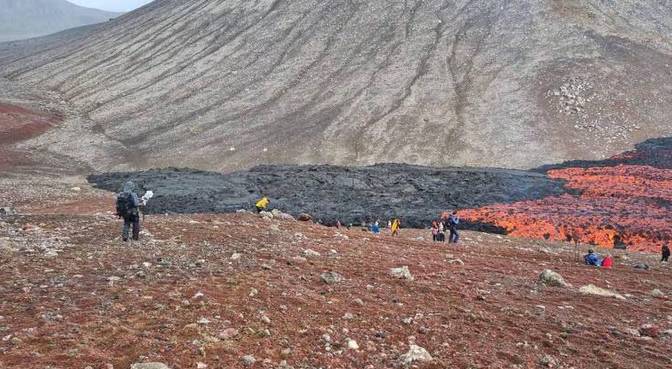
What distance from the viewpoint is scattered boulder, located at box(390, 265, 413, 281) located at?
13312mm

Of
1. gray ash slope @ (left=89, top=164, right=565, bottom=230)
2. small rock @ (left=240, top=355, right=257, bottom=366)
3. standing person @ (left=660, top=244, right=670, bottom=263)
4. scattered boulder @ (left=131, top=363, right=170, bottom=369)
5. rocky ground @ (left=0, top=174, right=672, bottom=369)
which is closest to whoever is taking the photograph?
scattered boulder @ (left=131, top=363, right=170, bottom=369)

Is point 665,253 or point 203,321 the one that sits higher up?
point 665,253

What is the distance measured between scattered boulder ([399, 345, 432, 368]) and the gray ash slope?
869 inches

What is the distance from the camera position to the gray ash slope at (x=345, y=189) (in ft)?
111

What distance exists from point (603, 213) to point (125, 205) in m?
28.2

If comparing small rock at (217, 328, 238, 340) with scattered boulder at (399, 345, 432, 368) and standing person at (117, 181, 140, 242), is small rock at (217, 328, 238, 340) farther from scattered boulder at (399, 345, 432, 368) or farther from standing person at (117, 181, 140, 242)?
standing person at (117, 181, 140, 242)

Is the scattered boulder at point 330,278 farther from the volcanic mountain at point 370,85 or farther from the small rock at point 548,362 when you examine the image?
the volcanic mountain at point 370,85

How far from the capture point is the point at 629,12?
78.4 metres

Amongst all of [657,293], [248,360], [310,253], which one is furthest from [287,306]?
[657,293]

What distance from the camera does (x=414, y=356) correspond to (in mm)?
8680

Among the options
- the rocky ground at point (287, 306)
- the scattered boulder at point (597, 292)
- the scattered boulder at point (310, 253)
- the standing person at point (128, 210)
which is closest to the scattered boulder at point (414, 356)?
the rocky ground at point (287, 306)

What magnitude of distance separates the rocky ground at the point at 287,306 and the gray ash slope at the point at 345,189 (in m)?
16.2

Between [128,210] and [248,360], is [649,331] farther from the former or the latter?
[128,210]

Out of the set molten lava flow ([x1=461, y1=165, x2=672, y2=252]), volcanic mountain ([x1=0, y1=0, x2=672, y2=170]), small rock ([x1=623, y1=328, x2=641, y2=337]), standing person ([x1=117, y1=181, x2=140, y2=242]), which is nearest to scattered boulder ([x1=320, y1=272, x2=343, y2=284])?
standing person ([x1=117, y1=181, x2=140, y2=242])
